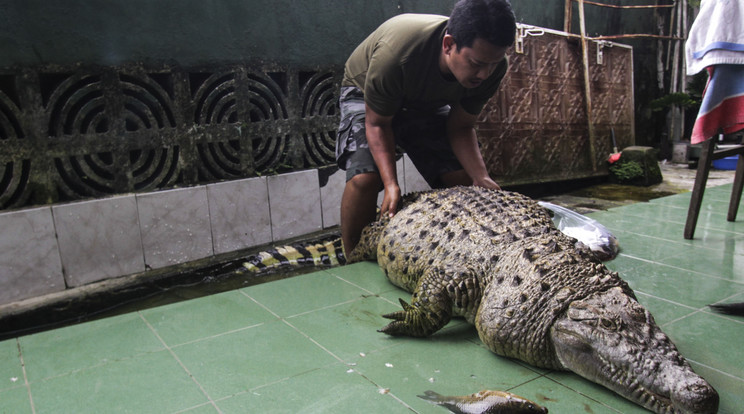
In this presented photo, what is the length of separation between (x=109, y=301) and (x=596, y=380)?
326cm

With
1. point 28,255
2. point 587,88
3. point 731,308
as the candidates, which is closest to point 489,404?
point 731,308

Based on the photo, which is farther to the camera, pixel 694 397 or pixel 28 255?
pixel 28 255

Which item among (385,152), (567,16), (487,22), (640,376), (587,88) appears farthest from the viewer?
(587,88)

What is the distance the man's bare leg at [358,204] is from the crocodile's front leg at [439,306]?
3.88 feet

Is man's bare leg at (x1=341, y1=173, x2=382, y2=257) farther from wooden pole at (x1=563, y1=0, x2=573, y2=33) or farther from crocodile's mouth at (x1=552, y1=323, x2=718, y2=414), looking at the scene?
wooden pole at (x1=563, y1=0, x2=573, y2=33)

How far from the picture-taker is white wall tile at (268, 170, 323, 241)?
469 centimetres

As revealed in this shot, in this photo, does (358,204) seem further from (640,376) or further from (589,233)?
(640,376)

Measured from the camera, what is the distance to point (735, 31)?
2.85 metres

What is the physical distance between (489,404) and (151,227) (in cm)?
323

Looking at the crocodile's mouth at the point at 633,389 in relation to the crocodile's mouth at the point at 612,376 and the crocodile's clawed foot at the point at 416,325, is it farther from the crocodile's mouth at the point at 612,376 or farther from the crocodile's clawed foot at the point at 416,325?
the crocodile's clawed foot at the point at 416,325

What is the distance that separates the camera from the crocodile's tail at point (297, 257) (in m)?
4.18

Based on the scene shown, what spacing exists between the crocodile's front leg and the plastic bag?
1266 mm

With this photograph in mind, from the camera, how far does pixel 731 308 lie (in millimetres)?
2455

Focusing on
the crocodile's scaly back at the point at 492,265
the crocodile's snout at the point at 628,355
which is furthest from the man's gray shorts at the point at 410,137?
the crocodile's snout at the point at 628,355
